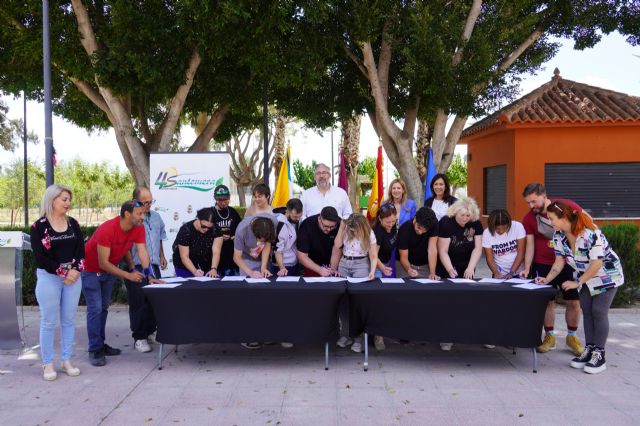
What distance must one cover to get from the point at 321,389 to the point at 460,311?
145 centimetres

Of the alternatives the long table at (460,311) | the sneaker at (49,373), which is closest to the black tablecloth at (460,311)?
the long table at (460,311)

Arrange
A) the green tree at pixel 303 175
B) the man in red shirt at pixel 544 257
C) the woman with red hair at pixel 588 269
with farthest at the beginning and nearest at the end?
the green tree at pixel 303 175
the man in red shirt at pixel 544 257
the woman with red hair at pixel 588 269

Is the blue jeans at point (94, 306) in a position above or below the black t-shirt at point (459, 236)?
below

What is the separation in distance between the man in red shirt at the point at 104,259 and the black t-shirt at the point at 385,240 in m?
2.37

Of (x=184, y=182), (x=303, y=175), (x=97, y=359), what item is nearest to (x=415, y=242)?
(x=97, y=359)

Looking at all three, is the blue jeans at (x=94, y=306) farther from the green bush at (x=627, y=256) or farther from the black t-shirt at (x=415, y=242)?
the green bush at (x=627, y=256)

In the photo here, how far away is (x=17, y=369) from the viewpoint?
5574mm

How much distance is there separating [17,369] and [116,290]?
3088 mm

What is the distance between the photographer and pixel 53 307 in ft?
16.7

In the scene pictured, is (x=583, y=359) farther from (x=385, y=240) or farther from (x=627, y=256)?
(x=627, y=256)

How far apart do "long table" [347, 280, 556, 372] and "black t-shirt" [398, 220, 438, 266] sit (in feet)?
2.33

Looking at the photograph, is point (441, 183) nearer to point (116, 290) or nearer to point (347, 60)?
point (116, 290)

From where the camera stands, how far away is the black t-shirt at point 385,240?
609cm

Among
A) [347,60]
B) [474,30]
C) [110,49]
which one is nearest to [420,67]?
[474,30]
